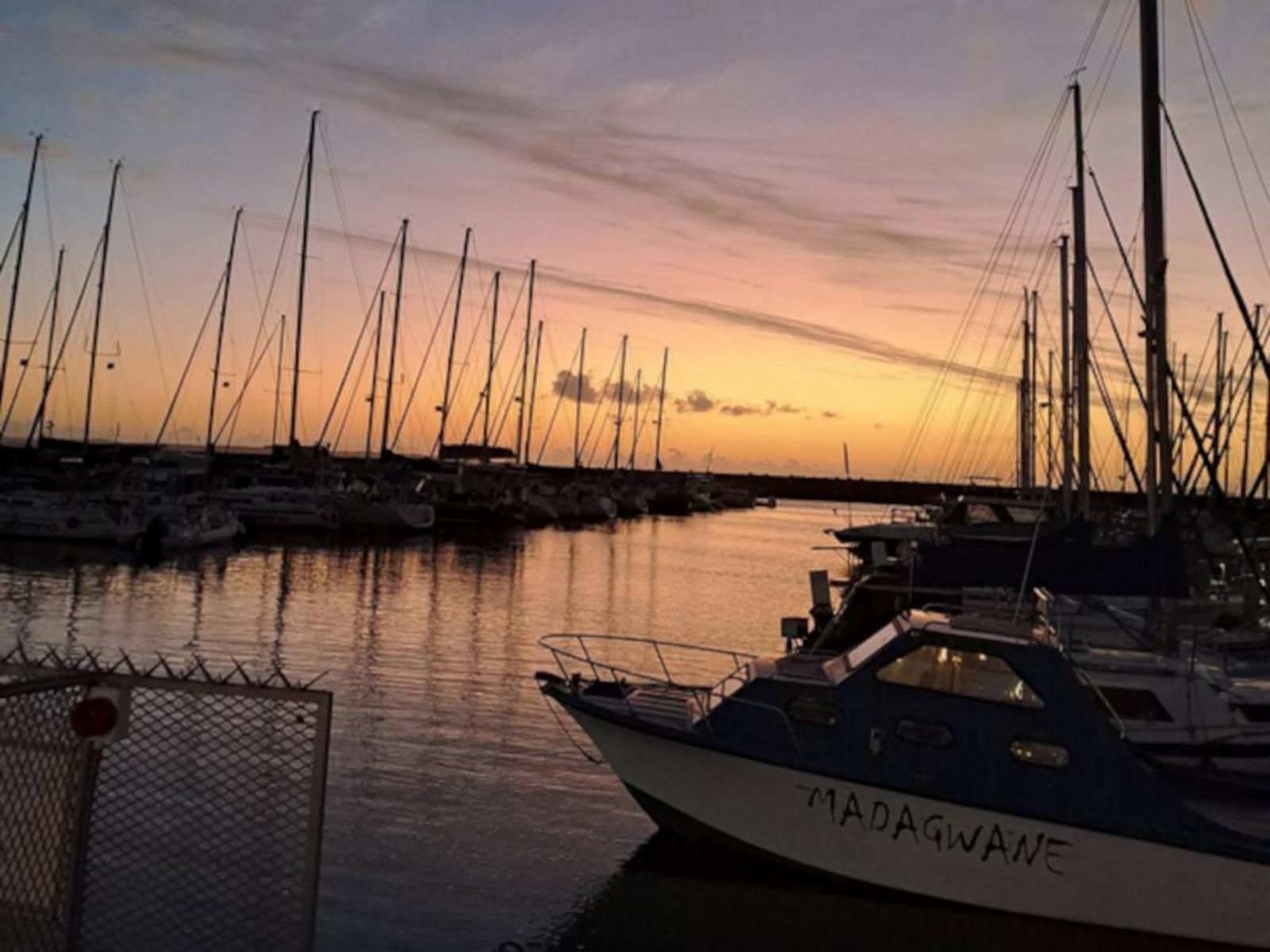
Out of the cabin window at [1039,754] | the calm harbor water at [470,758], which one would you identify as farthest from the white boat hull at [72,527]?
the cabin window at [1039,754]

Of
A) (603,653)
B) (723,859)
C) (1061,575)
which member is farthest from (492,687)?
(1061,575)

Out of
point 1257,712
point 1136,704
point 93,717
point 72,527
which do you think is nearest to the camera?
point 93,717

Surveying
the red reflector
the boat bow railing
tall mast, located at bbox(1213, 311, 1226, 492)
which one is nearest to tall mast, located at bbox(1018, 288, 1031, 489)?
tall mast, located at bbox(1213, 311, 1226, 492)

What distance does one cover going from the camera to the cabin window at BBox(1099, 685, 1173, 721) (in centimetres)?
1539

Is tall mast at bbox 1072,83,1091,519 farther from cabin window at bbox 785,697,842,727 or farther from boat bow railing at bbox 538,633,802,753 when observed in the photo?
cabin window at bbox 785,697,842,727

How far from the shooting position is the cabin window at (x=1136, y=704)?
15391 mm

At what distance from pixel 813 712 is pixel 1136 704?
6169 millimetres

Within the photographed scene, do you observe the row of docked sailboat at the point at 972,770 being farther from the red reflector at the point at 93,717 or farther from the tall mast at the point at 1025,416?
the tall mast at the point at 1025,416

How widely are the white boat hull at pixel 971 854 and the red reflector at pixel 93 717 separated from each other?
23.8 feet

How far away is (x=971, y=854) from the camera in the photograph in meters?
11.0

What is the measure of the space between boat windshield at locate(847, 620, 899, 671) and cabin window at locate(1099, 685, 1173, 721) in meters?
4.64

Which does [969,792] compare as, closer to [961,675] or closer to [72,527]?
[961,675]

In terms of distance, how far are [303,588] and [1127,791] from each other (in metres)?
30.9

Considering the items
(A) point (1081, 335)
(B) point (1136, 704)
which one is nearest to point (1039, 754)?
(B) point (1136, 704)
